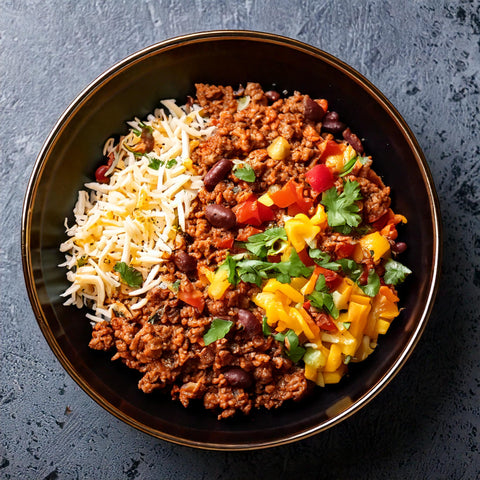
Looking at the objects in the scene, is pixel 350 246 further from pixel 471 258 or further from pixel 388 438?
pixel 388 438

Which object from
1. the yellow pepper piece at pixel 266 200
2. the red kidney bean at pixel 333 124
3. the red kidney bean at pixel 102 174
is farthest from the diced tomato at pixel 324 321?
the red kidney bean at pixel 102 174

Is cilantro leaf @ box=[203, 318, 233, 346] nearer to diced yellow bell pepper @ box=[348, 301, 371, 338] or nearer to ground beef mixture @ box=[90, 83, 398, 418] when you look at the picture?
ground beef mixture @ box=[90, 83, 398, 418]

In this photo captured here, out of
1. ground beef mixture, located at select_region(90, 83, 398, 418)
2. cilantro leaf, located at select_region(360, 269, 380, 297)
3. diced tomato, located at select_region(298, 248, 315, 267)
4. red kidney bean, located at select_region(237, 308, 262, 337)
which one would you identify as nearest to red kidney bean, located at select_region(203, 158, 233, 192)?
ground beef mixture, located at select_region(90, 83, 398, 418)

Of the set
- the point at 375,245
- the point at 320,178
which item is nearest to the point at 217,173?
the point at 320,178

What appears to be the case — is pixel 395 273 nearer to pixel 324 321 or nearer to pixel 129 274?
pixel 324 321

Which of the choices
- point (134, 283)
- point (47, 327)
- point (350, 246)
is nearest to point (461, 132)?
point (350, 246)

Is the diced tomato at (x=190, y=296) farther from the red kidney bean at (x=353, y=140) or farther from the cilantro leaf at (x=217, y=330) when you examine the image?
the red kidney bean at (x=353, y=140)
